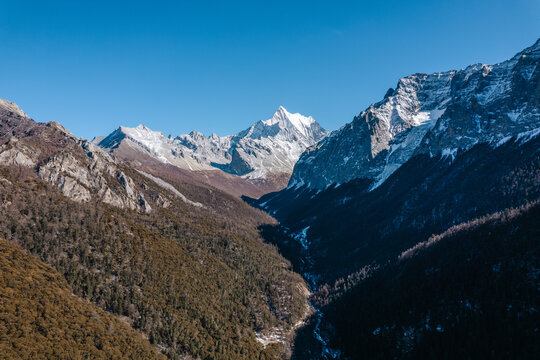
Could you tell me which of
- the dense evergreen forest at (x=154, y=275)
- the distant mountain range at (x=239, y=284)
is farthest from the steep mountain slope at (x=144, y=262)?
the distant mountain range at (x=239, y=284)

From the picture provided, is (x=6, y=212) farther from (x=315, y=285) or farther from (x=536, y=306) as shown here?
(x=536, y=306)

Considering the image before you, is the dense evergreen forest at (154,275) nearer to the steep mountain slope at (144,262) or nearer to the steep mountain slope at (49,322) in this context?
the steep mountain slope at (144,262)

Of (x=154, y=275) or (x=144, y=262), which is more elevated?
(x=144, y=262)

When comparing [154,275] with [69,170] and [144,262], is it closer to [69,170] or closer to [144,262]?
[144,262]

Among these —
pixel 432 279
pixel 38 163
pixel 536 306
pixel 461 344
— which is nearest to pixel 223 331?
pixel 461 344

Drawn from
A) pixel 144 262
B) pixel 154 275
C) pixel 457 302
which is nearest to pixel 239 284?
pixel 154 275
